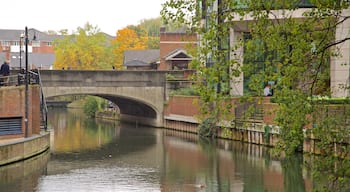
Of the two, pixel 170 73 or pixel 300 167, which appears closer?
pixel 300 167

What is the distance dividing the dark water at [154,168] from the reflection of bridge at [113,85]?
21.1 ft

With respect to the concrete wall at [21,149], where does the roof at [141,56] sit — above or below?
above

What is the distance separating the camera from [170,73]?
2194 inches

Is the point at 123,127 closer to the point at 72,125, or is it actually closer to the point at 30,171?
the point at 72,125

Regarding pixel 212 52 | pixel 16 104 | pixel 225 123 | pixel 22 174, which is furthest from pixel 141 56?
pixel 212 52

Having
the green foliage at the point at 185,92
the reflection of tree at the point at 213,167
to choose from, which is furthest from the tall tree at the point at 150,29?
the reflection of tree at the point at 213,167

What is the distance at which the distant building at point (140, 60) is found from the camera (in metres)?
87.8

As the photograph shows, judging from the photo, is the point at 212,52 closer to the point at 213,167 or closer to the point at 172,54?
the point at 213,167

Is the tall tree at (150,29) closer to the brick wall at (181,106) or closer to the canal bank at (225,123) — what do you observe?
the canal bank at (225,123)

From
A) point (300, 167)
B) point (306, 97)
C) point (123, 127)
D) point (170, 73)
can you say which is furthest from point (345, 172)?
point (123, 127)

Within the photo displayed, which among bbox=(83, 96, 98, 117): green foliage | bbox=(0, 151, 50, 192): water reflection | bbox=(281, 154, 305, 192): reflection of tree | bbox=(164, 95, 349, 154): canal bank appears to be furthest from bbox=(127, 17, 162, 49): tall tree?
bbox=(281, 154, 305, 192): reflection of tree

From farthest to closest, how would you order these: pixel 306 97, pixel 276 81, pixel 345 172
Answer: pixel 276 81 → pixel 306 97 → pixel 345 172

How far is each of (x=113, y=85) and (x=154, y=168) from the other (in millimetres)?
23030

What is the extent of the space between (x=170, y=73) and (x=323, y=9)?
4496 cm
